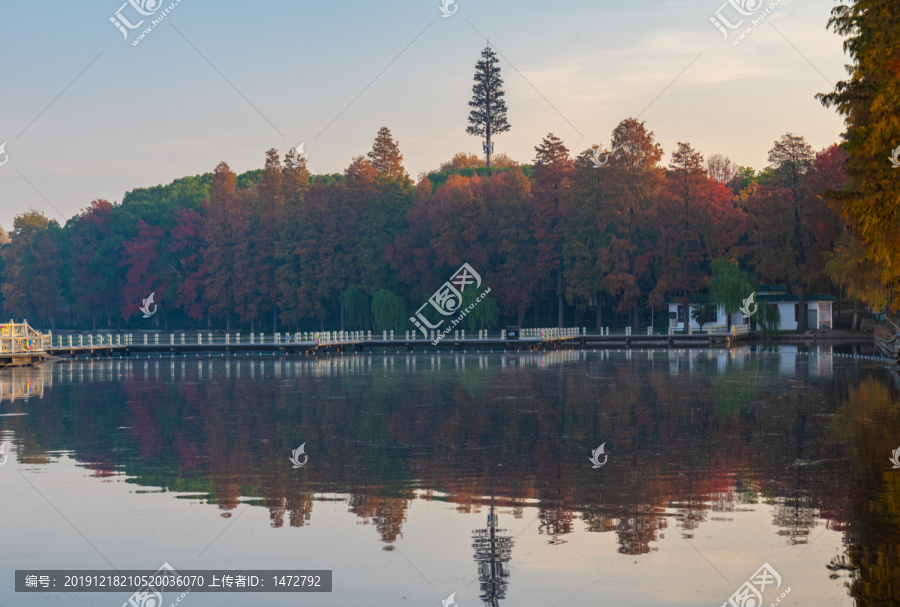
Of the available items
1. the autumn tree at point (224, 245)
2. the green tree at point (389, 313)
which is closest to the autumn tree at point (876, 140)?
the green tree at point (389, 313)

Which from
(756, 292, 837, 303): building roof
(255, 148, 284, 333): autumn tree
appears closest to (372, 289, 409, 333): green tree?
(255, 148, 284, 333): autumn tree

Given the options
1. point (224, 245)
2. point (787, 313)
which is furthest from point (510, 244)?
point (224, 245)

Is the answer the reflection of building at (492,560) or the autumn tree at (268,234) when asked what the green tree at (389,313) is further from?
the reflection of building at (492,560)

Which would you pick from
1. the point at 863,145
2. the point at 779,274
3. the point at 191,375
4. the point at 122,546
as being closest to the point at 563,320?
the point at 779,274

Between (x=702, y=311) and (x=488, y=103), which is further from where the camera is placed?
(x=488, y=103)

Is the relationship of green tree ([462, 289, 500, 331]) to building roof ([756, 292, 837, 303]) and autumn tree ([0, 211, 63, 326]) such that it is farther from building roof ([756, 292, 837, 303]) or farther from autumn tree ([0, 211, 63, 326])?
autumn tree ([0, 211, 63, 326])

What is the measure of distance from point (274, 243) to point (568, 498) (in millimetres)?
75369

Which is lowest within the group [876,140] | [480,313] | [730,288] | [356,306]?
[480,313]

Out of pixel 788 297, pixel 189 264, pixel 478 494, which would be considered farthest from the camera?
pixel 189 264

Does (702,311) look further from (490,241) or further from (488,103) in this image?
(488,103)

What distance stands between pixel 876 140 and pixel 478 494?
16939 mm

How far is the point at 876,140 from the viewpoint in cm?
2639

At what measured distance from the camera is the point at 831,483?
53.9 ft

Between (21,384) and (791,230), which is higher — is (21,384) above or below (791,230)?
below
